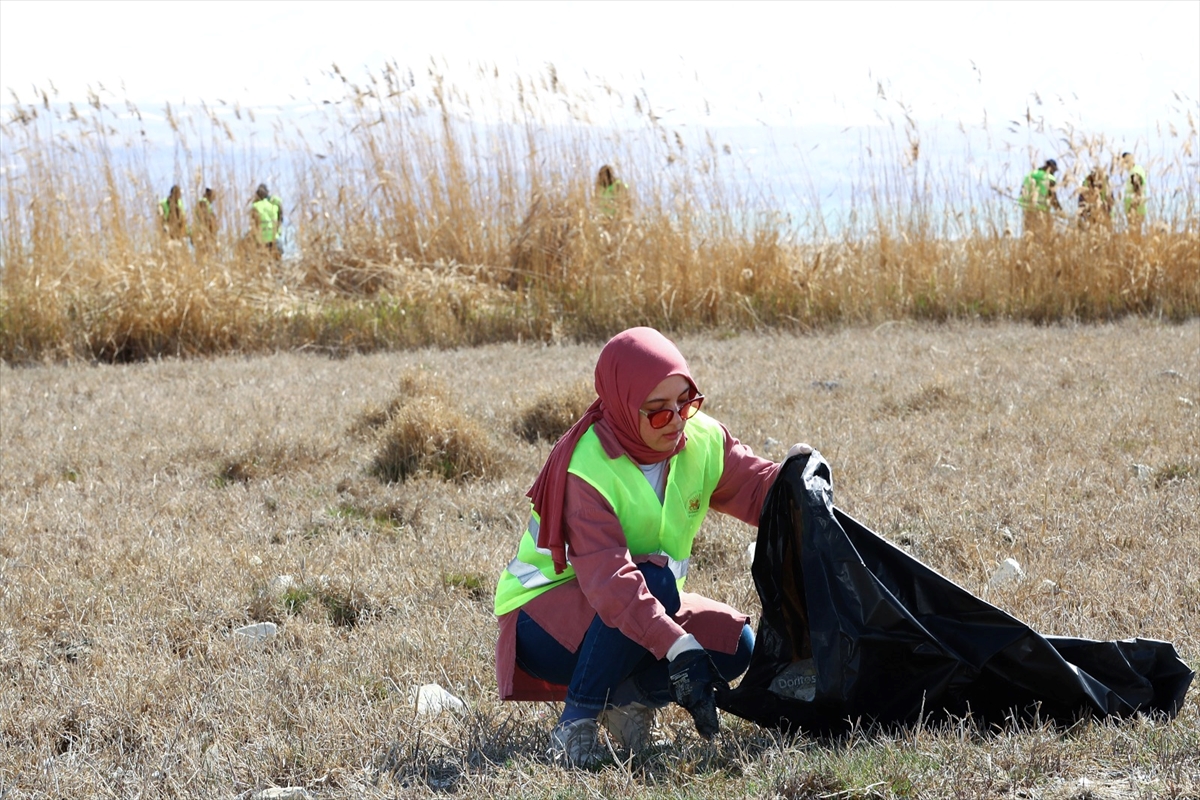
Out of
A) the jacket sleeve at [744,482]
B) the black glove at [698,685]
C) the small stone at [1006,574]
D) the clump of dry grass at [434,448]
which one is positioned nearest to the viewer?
the black glove at [698,685]

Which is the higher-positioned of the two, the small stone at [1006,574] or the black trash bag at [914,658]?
the black trash bag at [914,658]

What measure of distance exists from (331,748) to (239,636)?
0.99 meters

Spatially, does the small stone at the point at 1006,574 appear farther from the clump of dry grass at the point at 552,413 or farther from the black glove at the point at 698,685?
the clump of dry grass at the point at 552,413

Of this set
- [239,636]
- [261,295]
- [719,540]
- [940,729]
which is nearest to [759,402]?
[719,540]

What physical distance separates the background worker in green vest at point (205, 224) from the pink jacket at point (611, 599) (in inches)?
359

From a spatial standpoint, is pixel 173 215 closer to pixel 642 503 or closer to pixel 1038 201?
pixel 1038 201

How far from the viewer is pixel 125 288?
10586 mm

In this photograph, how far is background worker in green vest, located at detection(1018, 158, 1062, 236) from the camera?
1105cm

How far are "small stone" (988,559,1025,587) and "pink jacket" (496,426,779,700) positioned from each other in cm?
130

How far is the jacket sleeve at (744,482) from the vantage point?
10.7ft

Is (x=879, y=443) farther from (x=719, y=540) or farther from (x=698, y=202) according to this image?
(x=698, y=202)

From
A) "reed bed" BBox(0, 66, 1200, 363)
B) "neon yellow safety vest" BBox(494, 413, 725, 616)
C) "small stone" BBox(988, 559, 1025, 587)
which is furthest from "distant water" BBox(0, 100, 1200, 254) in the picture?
"neon yellow safety vest" BBox(494, 413, 725, 616)

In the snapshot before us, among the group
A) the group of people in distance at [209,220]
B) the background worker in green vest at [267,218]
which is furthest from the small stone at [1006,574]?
the background worker in green vest at [267,218]

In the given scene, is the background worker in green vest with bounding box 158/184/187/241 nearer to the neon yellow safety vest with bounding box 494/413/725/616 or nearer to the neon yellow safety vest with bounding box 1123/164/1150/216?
the neon yellow safety vest with bounding box 1123/164/1150/216
